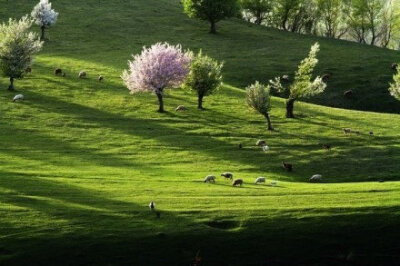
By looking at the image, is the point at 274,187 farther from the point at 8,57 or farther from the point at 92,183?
the point at 8,57

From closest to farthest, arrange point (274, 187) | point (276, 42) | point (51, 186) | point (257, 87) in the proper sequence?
point (51, 186)
point (274, 187)
point (257, 87)
point (276, 42)

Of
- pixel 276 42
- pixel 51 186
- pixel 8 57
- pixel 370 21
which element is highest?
pixel 370 21

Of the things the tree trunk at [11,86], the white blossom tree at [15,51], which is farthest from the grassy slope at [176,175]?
the white blossom tree at [15,51]

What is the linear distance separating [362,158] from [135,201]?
27699 millimetres

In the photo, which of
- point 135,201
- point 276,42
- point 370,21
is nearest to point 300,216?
point 135,201

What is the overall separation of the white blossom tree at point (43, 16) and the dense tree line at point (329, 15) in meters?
47.0

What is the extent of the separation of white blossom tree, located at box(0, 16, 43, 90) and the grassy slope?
3251mm

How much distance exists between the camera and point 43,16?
11300 centimetres

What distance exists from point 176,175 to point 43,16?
7154cm

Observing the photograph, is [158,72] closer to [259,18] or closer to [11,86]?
[11,86]

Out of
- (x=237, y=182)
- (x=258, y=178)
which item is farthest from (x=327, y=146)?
(x=237, y=182)

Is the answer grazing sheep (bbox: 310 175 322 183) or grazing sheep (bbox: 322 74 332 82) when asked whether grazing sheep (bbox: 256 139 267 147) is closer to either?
grazing sheep (bbox: 310 175 322 183)

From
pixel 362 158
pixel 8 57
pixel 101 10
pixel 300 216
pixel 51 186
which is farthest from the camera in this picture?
pixel 101 10

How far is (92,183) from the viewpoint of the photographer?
153 feet
